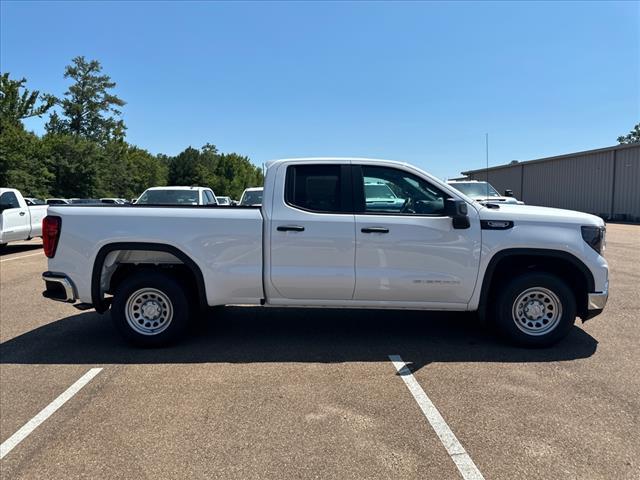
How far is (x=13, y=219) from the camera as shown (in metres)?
14.0

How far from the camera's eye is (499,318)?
5.21 metres

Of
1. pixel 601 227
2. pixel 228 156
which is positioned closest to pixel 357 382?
pixel 601 227

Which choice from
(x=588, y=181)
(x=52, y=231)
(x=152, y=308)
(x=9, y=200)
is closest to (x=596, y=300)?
(x=152, y=308)

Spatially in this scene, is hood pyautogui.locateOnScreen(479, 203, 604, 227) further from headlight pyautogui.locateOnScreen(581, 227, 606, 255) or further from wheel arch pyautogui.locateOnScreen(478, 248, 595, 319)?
wheel arch pyautogui.locateOnScreen(478, 248, 595, 319)

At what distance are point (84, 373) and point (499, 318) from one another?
13.6 feet

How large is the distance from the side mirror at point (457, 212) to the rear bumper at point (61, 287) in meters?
3.95

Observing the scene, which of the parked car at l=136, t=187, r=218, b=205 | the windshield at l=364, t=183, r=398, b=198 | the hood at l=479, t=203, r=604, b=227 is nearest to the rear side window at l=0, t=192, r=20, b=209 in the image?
the parked car at l=136, t=187, r=218, b=205

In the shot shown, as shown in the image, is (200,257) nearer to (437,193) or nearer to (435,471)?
(437,193)

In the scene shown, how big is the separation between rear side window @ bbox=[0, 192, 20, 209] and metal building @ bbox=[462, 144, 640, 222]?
29.2 meters

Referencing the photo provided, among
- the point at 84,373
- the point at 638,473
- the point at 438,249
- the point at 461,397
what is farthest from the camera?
the point at 438,249

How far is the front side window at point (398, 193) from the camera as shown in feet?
17.0

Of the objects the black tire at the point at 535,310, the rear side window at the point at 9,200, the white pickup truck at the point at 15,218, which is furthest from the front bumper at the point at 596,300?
the rear side window at the point at 9,200

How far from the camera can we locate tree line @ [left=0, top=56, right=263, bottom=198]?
37.6m

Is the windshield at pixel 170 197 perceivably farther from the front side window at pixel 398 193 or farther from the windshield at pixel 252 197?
the front side window at pixel 398 193
